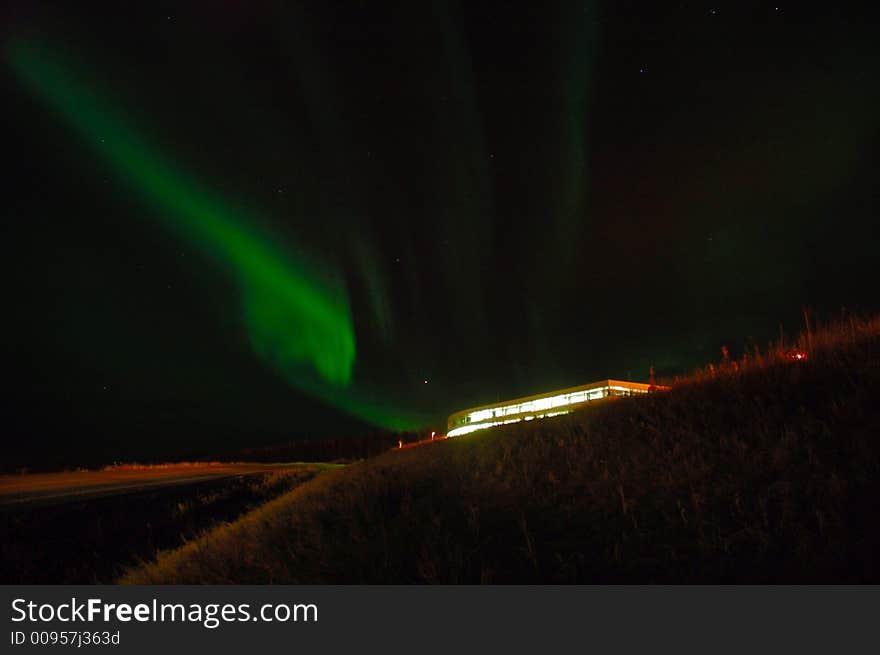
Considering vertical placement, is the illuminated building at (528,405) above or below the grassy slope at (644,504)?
above

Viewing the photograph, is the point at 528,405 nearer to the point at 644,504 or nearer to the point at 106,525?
the point at 106,525

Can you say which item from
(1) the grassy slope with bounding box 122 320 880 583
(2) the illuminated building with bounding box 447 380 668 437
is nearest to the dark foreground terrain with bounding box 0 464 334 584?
(1) the grassy slope with bounding box 122 320 880 583

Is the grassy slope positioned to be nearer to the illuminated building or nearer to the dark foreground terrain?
the dark foreground terrain

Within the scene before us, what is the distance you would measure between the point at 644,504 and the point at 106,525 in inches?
507

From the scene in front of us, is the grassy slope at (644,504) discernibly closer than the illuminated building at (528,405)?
Yes

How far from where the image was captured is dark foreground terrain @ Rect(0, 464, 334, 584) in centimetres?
1093

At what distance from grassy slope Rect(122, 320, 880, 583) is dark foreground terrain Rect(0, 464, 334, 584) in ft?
11.4

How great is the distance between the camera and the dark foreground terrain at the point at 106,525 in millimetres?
10930

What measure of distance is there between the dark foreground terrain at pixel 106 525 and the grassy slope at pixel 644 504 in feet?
11.4

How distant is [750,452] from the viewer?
6.10 meters

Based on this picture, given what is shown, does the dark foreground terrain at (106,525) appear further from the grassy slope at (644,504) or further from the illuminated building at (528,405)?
the illuminated building at (528,405)

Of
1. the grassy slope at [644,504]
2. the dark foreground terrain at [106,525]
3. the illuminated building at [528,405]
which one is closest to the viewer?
the grassy slope at [644,504]

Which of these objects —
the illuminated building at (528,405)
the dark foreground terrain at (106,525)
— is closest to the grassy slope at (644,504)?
the dark foreground terrain at (106,525)

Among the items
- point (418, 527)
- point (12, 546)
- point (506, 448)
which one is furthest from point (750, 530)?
point (12, 546)
